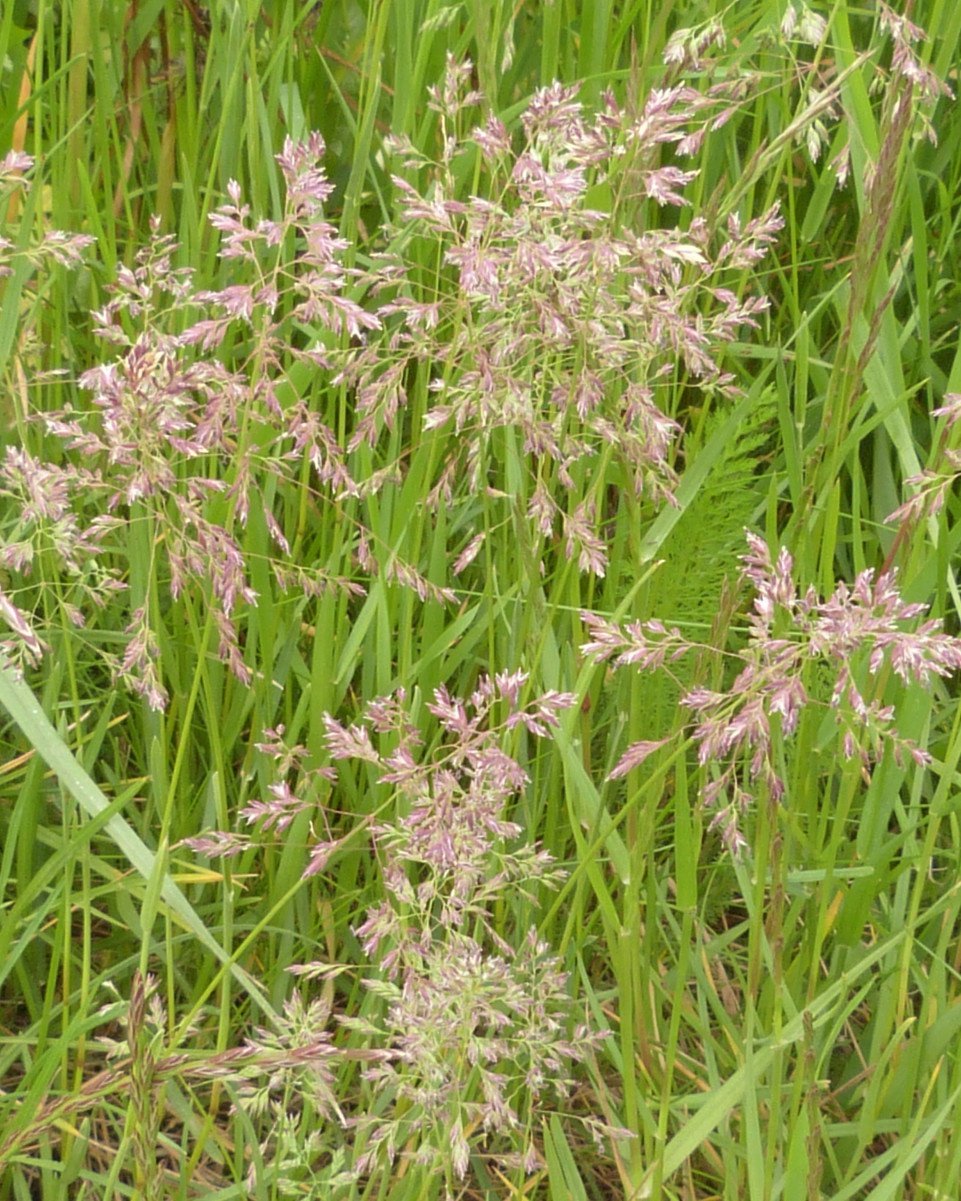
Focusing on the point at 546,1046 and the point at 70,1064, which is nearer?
the point at 546,1046

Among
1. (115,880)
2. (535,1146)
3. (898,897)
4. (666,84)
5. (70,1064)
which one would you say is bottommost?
(535,1146)

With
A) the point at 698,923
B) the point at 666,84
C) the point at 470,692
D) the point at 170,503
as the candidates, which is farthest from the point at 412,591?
the point at 666,84

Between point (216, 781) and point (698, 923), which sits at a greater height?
point (216, 781)

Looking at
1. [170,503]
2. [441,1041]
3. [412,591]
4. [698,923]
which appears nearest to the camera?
[441,1041]

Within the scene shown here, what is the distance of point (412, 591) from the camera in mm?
1690

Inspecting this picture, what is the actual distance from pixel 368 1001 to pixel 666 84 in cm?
100

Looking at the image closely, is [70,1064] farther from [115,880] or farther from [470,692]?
[470,692]

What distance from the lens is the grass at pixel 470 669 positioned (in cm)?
132

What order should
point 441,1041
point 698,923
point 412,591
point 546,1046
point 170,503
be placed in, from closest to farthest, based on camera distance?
point 441,1041 → point 546,1046 → point 698,923 → point 412,591 → point 170,503

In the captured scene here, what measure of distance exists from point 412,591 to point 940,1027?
74 cm

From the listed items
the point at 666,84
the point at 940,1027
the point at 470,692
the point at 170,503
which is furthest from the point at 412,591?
the point at 940,1027

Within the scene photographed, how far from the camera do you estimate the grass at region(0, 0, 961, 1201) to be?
132cm

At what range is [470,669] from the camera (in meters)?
1.83

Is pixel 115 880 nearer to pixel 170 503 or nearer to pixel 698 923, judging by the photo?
pixel 170 503
